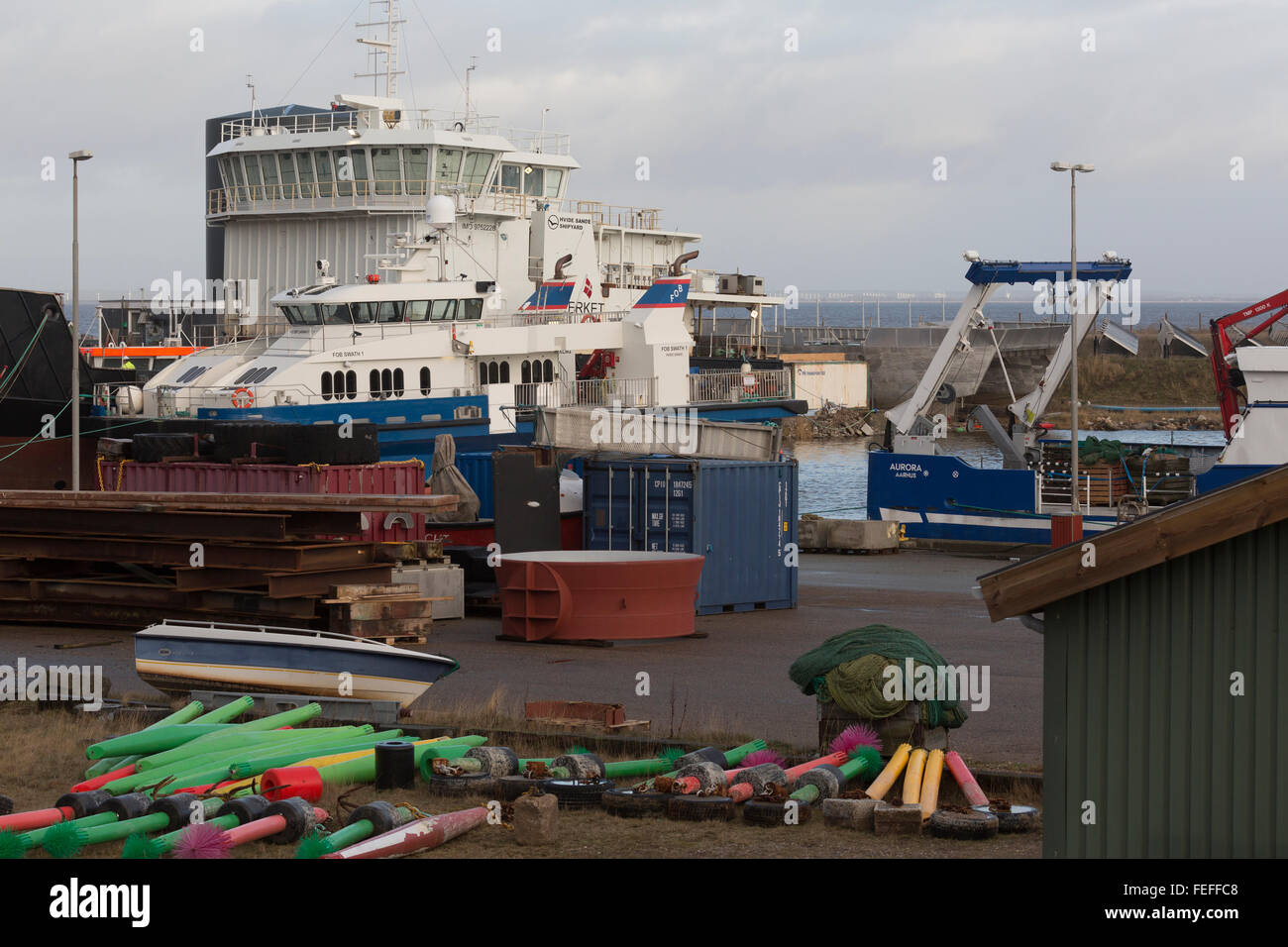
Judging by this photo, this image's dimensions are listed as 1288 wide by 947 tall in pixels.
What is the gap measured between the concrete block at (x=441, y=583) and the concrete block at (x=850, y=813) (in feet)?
34.4

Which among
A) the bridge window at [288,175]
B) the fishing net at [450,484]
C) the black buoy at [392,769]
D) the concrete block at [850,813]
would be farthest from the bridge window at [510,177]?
the concrete block at [850,813]

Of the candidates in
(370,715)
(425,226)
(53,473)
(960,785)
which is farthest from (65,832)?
(425,226)

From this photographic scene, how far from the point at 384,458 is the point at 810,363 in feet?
161

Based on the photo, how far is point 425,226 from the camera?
35.3 meters

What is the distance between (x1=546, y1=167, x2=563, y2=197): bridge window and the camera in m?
42.1

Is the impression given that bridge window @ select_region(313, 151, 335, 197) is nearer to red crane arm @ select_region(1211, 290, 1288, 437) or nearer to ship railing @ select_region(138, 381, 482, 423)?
ship railing @ select_region(138, 381, 482, 423)

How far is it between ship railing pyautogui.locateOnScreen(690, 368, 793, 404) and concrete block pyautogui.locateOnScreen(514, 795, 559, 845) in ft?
91.8

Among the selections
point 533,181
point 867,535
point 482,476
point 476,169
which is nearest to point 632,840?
point 482,476

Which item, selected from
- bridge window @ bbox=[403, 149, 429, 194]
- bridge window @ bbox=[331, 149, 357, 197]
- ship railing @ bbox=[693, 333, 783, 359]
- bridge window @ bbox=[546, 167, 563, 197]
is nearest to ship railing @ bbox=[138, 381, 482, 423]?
bridge window @ bbox=[403, 149, 429, 194]

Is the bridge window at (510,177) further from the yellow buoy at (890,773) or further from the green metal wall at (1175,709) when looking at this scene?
the green metal wall at (1175,709)

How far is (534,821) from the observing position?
8.58 meters

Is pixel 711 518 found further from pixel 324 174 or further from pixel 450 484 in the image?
pixel 324 174

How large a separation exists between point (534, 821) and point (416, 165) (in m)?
30.2

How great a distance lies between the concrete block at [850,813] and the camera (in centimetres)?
892
